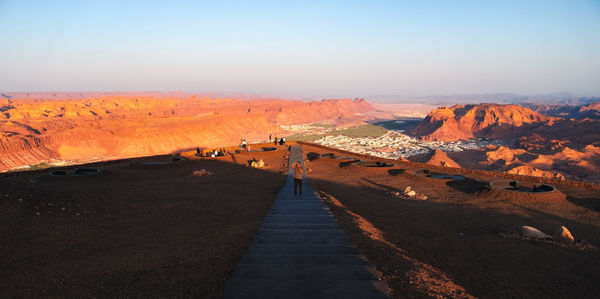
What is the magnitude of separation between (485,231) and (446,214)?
7.89 feet

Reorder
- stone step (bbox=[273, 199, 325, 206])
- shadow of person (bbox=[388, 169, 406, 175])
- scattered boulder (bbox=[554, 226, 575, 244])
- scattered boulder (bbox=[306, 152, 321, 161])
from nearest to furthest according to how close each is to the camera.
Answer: scattered boulder (bbox=[554, 226, 575, 244])
stone step (bbox=[273, 199, 325, 206])
shadow of person (bbox=[388, 169, 406, 175])
scattered boulder (bbox=[306, 152, 321, 161])

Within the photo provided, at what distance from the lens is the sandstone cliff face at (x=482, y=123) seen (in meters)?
111

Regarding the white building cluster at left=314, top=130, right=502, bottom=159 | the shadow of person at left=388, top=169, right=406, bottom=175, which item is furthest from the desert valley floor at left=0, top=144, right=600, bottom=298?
the white building cluster at left=314, top=130, right=502, bottom=159

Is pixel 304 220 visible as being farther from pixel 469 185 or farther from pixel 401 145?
pixel 401 145

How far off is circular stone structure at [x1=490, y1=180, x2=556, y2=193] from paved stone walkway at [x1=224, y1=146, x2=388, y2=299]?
46.4ft

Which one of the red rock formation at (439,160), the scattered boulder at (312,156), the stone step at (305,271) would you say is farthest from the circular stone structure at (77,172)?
the red rock formation at (439,160)

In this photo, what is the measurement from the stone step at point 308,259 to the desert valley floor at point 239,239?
477 millimetres

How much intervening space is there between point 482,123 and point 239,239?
132 m

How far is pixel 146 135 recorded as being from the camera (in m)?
100

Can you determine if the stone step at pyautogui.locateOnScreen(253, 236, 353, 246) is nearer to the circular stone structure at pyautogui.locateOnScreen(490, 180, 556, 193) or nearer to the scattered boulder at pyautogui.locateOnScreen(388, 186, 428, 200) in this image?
the scattered boulder at pyautogui.locateOnScreen(388, 186, 428, 200)

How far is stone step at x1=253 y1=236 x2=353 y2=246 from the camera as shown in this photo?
27.7 ft

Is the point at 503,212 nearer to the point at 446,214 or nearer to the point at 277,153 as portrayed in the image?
the point at 446,214

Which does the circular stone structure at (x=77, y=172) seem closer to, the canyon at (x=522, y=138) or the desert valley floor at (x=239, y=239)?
the desert valley floor at (x=239, y=239)

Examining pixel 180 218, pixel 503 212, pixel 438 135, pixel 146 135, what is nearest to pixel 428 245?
pixel 503 212
